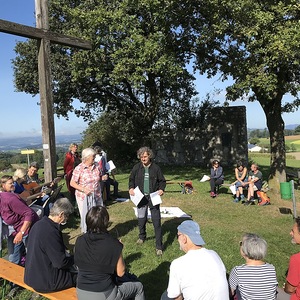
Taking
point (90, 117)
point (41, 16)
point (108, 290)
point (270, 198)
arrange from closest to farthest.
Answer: point (108, 290), point (41, 16), point (270, 198), point (90, 117)

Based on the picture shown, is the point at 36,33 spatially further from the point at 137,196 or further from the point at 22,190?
the point at 137,196

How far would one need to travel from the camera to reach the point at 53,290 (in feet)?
10.7

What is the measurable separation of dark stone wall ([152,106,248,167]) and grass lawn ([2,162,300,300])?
5680 mm

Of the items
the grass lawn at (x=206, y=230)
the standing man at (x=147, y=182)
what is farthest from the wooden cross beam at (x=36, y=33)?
the grass lawn at (x=206, y=230)

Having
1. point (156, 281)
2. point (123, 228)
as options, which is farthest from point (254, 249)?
point (123, 228)

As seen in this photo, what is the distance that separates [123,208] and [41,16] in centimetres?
483

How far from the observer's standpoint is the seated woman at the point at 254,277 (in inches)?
108

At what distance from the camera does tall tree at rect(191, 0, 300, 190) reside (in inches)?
310

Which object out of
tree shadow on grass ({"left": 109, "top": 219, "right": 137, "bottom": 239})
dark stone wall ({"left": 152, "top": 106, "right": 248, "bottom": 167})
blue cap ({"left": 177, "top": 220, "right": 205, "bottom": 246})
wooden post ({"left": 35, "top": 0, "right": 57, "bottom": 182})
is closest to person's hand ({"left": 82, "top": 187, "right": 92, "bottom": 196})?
wooden post ({"left": 35, "top": 0, "right": 57, "bottom": 182})

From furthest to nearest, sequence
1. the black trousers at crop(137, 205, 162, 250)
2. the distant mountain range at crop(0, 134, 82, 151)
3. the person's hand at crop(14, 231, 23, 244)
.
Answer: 1. the distant mountain range at crop(0, 134, 82, 151)
2. the black trousers at crop(137, 205, 162, 250)
3. the person's hand at crop(14, 231, 23, 244)

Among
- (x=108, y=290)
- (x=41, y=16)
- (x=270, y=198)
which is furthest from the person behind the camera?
(x=270, y=198)

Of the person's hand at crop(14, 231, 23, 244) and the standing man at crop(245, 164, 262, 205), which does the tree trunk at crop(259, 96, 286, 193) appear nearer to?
the standing man at crop(245, 164, 262, 205)

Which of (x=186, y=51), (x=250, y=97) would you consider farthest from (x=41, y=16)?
(x=250, y=97)

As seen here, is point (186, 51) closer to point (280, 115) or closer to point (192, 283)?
point (280, 115)
